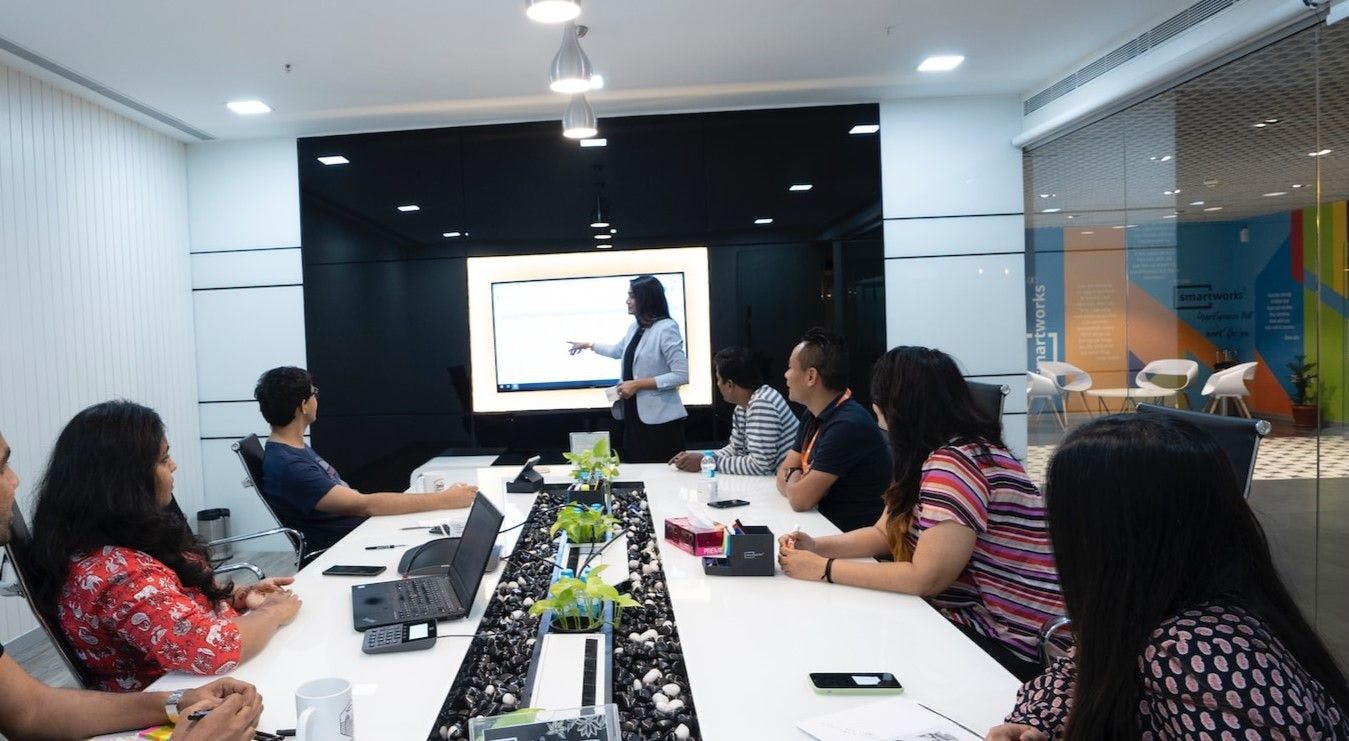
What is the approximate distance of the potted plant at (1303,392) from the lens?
3207 mm

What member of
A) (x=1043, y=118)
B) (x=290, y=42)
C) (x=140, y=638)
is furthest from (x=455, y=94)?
(x=140, y=638)

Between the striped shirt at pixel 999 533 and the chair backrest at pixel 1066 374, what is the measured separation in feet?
9.59

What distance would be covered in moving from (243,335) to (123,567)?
432 centimetres

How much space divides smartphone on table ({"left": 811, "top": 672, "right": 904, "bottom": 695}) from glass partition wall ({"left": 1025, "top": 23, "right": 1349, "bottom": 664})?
2.46 m

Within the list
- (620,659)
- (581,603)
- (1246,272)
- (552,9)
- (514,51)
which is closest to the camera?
(620,659)

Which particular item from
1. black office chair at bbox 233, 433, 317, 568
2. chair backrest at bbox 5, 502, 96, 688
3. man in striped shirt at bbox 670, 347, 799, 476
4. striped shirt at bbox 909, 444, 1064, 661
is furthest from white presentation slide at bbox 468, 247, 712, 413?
chair backrest at bbox 5, 502, 96, 688

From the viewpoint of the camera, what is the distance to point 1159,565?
105cm

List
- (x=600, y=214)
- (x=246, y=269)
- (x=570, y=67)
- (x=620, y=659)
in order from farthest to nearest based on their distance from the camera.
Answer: (x=246, y=269) < (x=600, y=214) < (x=570, y=67) < (x=620, y=659)

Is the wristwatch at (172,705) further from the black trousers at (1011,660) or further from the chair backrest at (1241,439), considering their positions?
the chair backrest at (1241,439)

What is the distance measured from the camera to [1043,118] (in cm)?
500

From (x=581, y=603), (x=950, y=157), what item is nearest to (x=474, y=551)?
(x=581, y=603)

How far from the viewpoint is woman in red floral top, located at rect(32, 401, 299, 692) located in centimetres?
166

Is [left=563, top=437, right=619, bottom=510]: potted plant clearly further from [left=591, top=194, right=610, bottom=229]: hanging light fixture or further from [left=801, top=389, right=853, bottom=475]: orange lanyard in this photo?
[left=591, top=194, right=610, bottom=229]: hanging light fixture

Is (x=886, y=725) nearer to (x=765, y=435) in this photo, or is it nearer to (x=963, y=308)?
(x=765, y=435)
